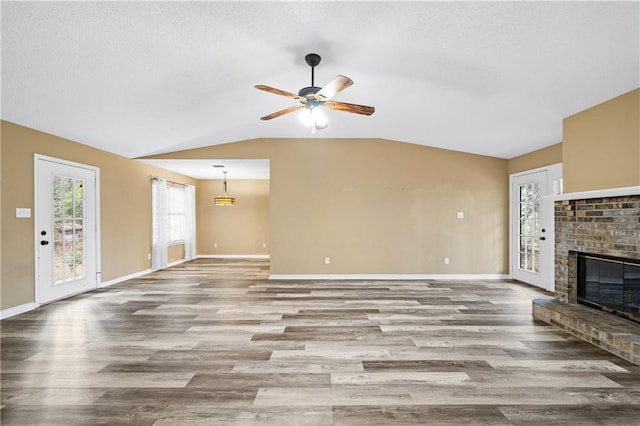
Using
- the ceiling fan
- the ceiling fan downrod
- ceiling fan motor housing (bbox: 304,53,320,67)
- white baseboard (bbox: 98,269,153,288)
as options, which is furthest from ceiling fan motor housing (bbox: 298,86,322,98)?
white baseboard (bbox: 98,269,153,288)

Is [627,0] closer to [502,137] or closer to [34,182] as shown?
[502,137]

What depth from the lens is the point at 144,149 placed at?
5570 mm

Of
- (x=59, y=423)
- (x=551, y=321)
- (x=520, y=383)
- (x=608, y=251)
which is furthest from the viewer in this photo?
(x=551, y=321)

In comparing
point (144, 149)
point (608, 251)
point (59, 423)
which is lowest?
point (59, 423)

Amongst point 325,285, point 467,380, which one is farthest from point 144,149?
point 467,380

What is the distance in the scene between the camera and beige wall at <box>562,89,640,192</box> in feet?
9.75

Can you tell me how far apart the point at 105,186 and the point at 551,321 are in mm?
6894

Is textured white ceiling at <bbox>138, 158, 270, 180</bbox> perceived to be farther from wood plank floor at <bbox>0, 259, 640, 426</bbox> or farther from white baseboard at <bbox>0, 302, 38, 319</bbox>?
white baseboard at <bbox>0, 302, 38, 319</bbox>

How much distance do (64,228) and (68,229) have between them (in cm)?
8

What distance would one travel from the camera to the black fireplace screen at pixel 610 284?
9.77 feet

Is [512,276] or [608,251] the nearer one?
[608,251]

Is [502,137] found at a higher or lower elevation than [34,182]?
higher

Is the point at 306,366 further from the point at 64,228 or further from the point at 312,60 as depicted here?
the point at 64,228

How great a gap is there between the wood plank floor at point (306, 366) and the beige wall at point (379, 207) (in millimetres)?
1671
